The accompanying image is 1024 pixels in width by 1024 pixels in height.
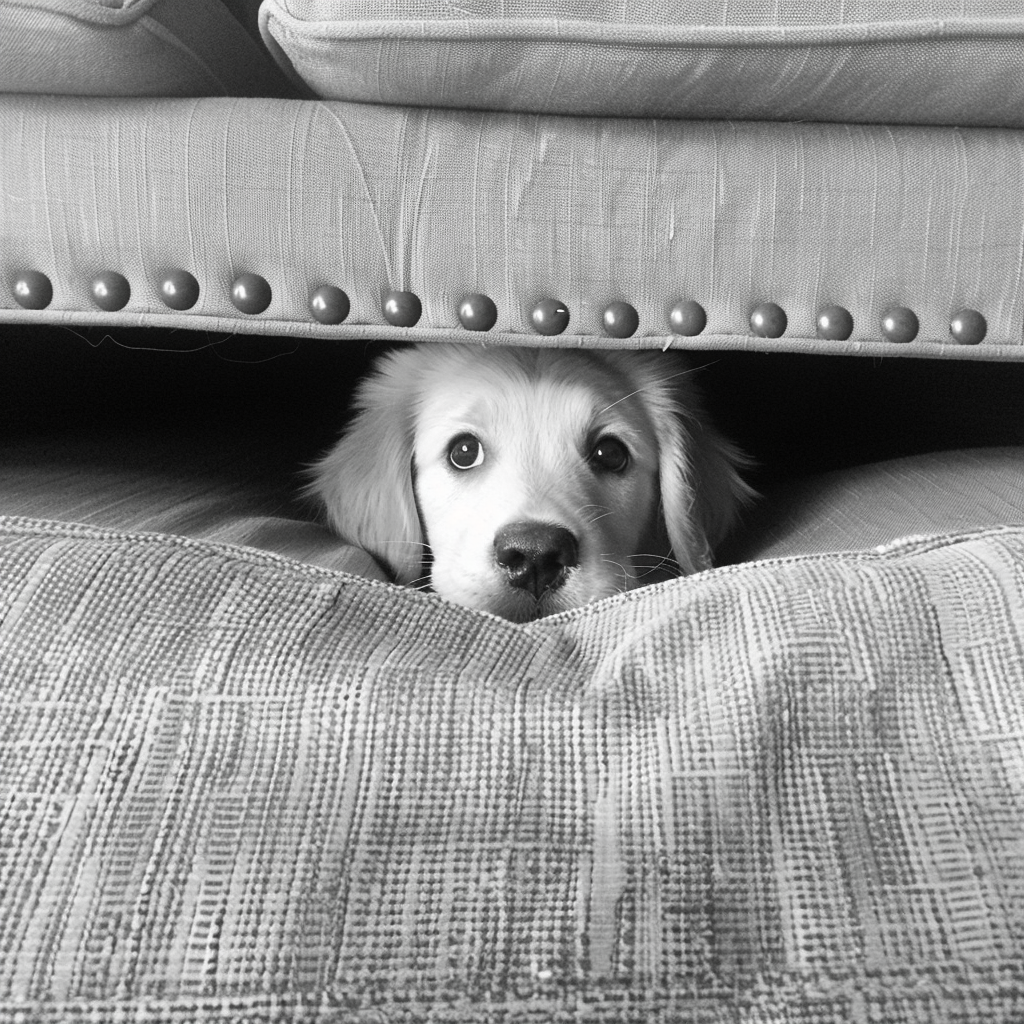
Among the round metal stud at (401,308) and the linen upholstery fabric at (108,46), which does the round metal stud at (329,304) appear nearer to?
the round metal stud at (401,308)

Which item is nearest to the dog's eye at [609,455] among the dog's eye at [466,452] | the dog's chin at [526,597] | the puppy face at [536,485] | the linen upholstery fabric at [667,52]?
the puppy face at [536,485]

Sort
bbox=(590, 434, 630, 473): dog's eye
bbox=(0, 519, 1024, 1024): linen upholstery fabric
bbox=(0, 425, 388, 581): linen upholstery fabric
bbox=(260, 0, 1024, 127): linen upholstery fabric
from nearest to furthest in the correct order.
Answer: bbox=(0, 519, 1024, 1024): linen upholstery fabric < bbox=(260, 0, 1024, 127): linen upholstery fabric < bbox=(0, 425, 388, 581): linen upholstery fabric < bbox=(590, 434, 630, 473): dog's eye

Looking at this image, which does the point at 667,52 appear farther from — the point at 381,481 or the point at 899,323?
the point at 381,481

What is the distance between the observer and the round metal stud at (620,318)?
2.77ft

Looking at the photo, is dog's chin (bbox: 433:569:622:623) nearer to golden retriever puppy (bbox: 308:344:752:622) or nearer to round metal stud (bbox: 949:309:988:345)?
golden retriever puppy (bbox: 308:344:752:622)

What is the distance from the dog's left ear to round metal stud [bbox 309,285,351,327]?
660mm

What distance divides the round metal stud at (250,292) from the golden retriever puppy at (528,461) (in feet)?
1.35

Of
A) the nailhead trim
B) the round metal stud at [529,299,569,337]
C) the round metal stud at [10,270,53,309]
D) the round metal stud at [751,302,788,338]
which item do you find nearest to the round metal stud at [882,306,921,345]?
the nailhead trim

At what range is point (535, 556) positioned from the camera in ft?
3.43

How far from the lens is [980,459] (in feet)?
3.66

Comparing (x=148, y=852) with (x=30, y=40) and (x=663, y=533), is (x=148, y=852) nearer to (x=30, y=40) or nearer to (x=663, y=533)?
(x=30, y=40)

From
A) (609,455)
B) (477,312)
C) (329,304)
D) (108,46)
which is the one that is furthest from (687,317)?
(108,46)

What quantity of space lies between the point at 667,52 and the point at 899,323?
1.11 ft

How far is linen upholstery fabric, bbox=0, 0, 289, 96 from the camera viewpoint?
2.57 feet
